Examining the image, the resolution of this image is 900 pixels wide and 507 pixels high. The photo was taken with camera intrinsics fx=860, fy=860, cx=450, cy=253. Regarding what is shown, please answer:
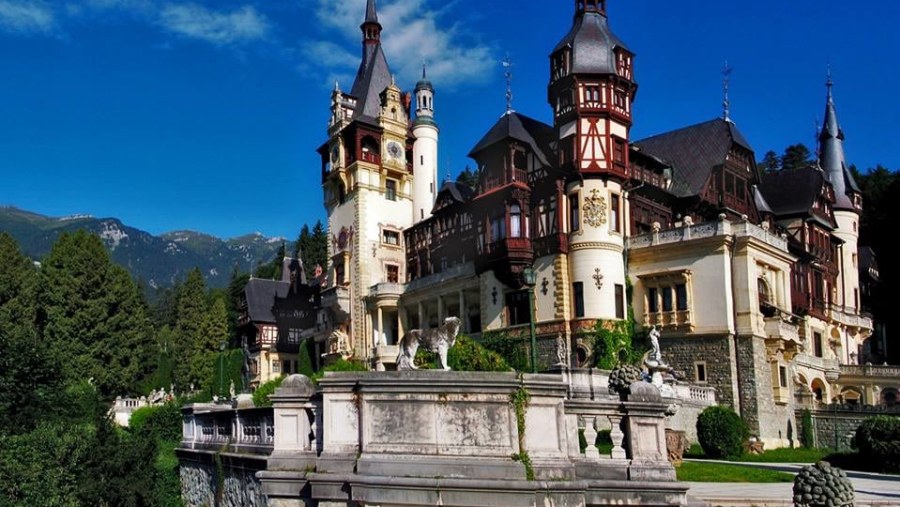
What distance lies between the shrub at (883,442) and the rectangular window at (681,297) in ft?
49.6

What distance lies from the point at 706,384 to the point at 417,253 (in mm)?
25790

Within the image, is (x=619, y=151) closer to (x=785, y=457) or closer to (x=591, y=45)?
(x=591, y=45)

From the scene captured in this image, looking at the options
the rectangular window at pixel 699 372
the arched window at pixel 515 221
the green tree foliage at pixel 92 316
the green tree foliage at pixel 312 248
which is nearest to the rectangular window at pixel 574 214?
the arched window at pixel 515 221

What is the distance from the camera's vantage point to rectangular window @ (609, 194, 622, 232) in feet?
145

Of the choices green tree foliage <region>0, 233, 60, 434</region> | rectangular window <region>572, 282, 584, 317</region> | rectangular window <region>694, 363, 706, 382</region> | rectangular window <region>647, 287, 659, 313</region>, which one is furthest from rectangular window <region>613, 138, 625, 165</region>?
green tree foliage <region>0, 233, 60, 434</region>

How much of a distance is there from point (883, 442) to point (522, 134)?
26.3m

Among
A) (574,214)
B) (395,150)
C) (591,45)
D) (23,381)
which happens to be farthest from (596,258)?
(23,381)

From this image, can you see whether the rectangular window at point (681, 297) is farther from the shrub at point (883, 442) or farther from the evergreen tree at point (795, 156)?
the evergreen tree at point (795, 156)

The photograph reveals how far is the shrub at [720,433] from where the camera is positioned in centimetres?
3059

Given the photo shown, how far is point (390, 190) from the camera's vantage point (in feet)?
210

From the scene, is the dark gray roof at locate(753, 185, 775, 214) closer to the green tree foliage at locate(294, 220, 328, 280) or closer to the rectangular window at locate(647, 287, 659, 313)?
the rectangular window at locate(647, 287, 659, 313)

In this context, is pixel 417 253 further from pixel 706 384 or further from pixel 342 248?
pixel 706 384

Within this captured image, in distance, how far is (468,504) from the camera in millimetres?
11867

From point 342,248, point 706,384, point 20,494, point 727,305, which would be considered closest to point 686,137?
point 727,305
